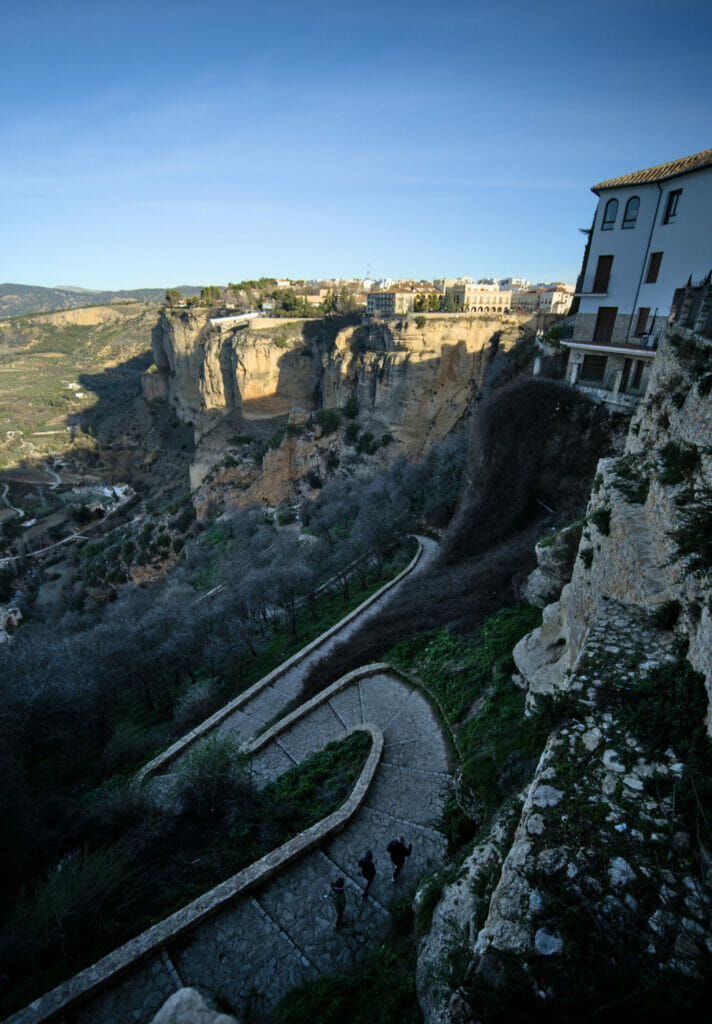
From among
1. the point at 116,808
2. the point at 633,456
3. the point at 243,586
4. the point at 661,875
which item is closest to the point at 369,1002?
the point at 661,875

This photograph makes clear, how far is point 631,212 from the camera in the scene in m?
13.2

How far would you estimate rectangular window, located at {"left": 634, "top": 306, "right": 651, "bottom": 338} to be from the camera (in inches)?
520

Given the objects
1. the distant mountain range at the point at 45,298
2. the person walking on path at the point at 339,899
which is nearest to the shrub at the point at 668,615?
the person walking on path at the point at 339,899

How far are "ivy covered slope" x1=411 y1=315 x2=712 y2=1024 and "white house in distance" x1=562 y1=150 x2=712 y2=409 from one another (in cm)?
870

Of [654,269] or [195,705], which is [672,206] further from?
[195,705]

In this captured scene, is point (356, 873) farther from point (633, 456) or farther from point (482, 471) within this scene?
point (482, 471)

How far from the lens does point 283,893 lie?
547 cm

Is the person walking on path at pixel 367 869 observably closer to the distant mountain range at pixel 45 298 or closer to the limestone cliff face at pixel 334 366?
the limestone cliff face at pixel 334 366

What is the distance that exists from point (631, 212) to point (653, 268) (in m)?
1.72

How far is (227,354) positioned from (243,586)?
2540 centimetres

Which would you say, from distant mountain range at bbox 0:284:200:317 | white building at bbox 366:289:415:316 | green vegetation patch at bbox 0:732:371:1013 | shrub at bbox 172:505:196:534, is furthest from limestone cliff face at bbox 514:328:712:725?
distant mountain range at bbox 0:284:200:317

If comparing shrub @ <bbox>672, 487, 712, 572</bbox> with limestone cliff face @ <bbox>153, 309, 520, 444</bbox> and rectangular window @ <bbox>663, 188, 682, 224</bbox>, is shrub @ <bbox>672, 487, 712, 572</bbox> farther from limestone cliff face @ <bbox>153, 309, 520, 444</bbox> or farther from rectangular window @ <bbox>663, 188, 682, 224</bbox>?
limestone cliff face @ <bbox>153, 309, 520, 444</bbox>

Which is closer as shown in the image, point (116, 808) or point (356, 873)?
point (356, 873)

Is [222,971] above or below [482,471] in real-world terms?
below
